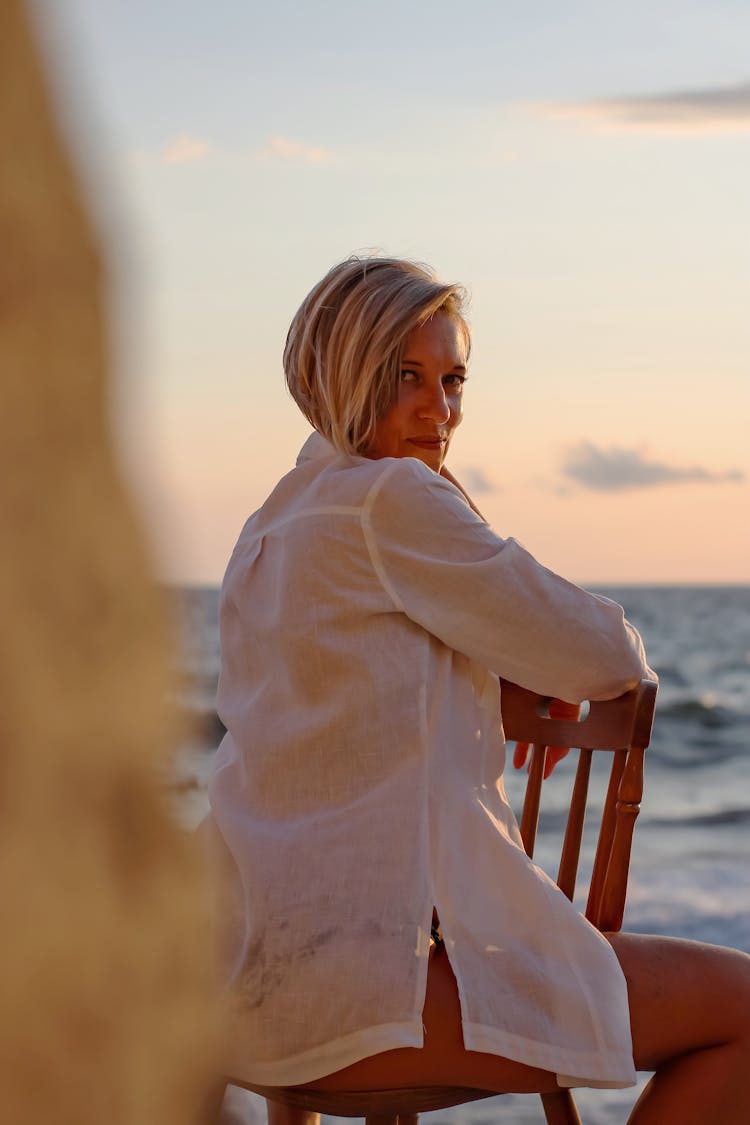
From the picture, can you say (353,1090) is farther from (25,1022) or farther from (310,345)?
(25,1022)

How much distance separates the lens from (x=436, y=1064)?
1.83m

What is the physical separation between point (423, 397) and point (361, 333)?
0.14 m

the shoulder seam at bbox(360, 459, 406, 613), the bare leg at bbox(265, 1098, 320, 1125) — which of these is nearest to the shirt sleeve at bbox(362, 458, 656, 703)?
the shoulder seam at bbox(360, 459, 406, 613)

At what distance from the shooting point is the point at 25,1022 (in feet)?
1.79

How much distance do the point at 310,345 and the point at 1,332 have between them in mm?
1663

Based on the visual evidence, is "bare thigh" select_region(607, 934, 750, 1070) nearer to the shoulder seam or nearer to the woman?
the woman

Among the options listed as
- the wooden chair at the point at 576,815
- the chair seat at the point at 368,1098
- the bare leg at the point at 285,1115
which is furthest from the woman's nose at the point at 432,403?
the bare leg at the point at 285,1115

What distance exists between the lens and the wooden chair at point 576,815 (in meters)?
1.87

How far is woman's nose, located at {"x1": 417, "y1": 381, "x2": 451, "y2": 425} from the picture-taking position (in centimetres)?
221

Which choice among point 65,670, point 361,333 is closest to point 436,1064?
point 361,333

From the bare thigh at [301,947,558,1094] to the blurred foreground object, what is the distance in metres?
1.31

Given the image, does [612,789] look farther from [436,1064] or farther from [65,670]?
[65,670]

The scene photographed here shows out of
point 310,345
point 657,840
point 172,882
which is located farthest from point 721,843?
point 172,882

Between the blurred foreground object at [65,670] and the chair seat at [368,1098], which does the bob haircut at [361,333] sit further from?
the blurred foreground object at [65,670]
